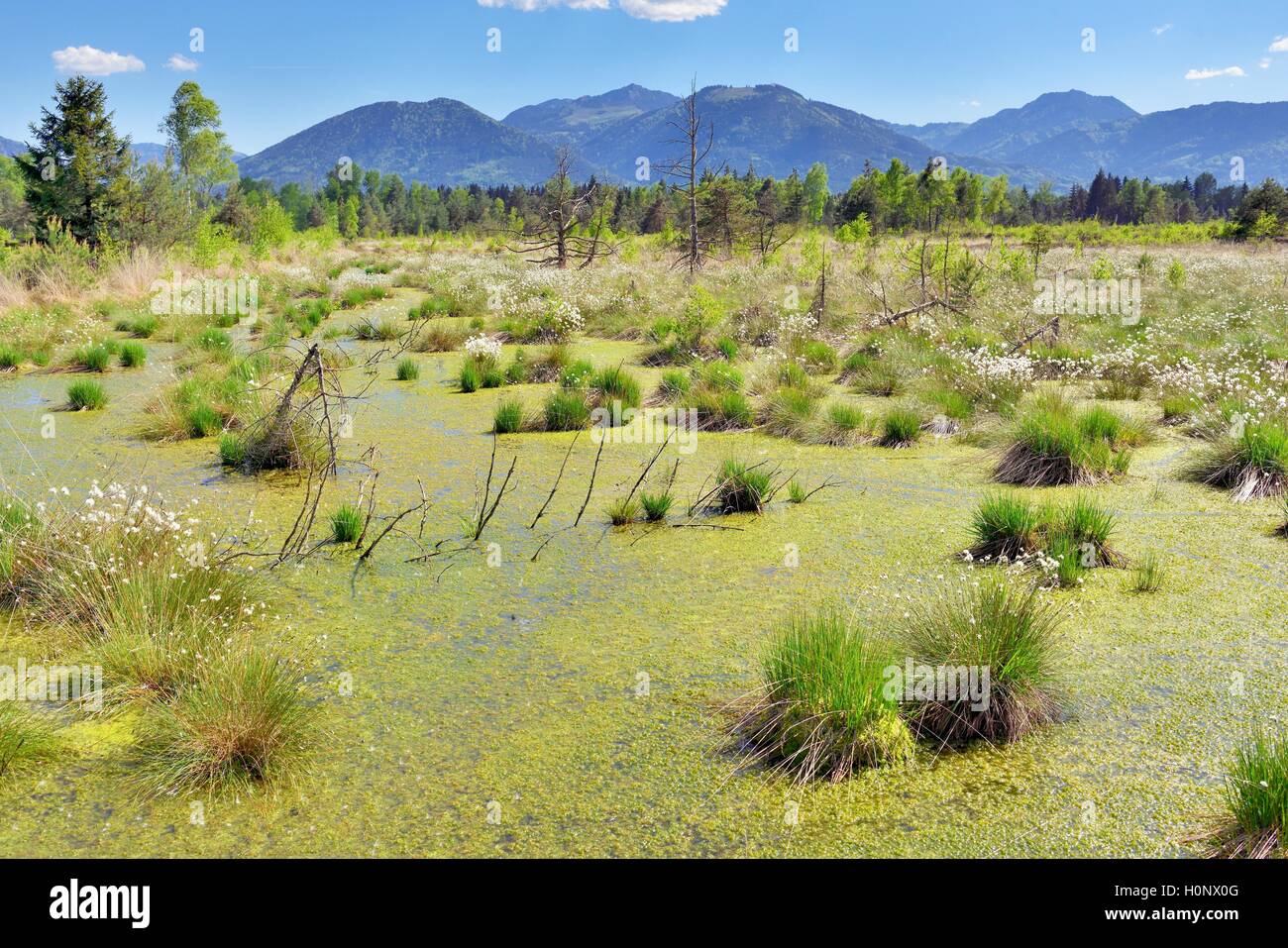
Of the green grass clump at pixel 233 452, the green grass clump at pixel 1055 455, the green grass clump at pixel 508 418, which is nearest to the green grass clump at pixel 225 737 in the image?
the green grass clump at pixel 233 452

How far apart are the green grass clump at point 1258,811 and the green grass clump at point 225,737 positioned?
2.89m

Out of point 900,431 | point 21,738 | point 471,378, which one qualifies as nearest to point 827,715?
point 21,738

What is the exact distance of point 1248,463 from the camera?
6176mm

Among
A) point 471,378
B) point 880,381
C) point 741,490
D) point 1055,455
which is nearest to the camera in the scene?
point 741,490

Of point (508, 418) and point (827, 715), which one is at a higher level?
point (508, 418)

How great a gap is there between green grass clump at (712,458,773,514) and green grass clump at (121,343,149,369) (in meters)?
9.03

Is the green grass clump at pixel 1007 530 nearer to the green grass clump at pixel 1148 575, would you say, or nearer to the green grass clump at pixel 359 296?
the green grass clump at pixel 1148 575

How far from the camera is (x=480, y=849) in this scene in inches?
105

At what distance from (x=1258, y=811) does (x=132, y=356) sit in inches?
499

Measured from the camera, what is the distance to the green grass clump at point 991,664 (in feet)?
10.6

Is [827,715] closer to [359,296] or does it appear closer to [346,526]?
[346,526]

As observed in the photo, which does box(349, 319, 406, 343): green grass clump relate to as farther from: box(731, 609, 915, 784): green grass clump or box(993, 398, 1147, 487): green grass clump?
box(731, 609, 915, 784): green grass clump

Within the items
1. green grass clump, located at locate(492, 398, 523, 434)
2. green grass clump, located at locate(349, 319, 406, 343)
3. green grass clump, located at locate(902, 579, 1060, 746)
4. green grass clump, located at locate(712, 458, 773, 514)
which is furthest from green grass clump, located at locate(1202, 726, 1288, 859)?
green grass clump, located at locate(349, 319, 406, 343)
